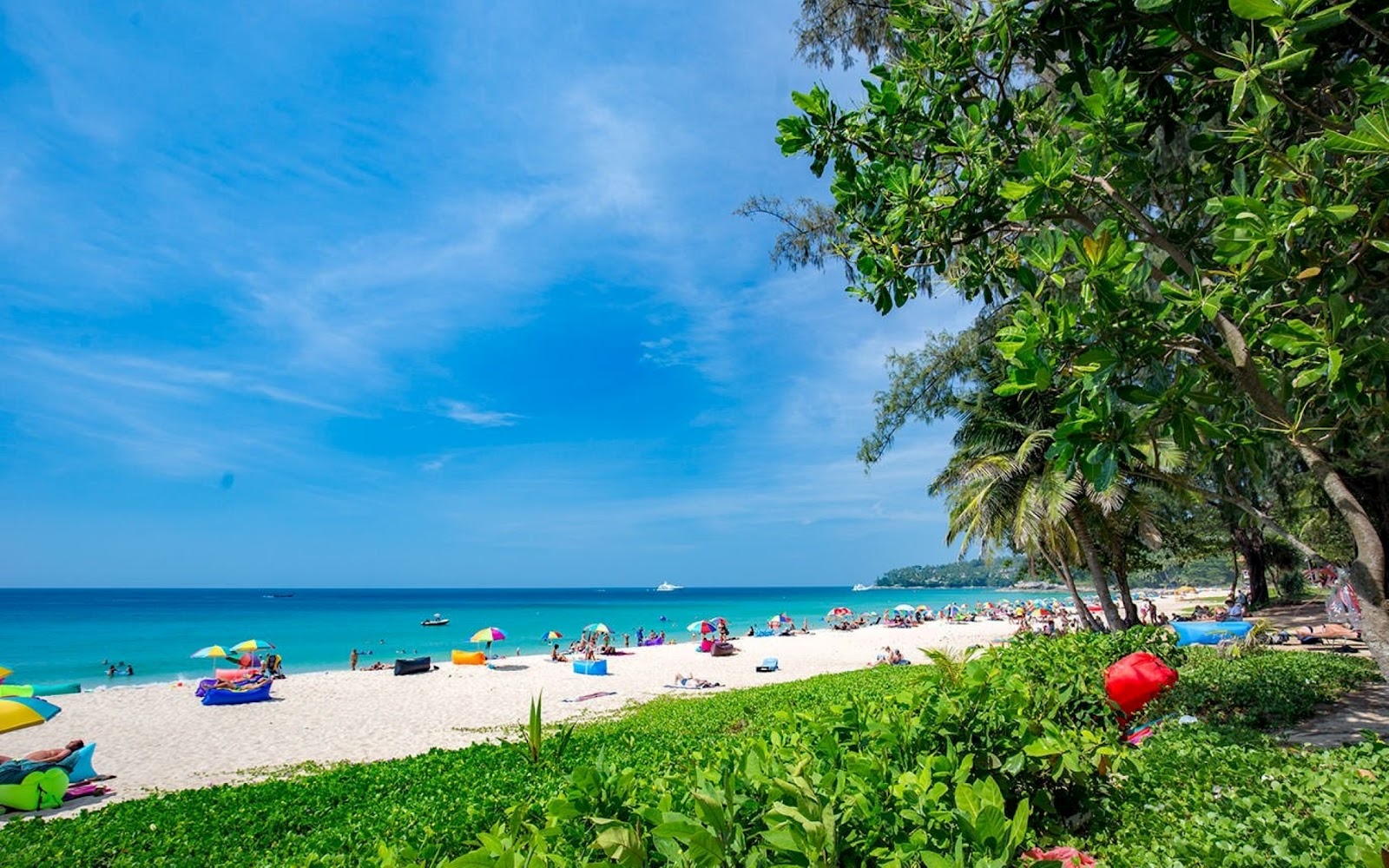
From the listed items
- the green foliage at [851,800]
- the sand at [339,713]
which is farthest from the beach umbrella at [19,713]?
the green foliage at [851,800]

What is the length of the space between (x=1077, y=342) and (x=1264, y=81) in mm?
1293

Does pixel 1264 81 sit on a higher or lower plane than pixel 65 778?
higher

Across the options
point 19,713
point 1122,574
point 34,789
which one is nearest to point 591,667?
point 19,713

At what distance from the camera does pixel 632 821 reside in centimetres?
229

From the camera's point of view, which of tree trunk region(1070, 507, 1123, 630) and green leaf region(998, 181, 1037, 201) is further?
tree trunk region(1070, 507, 1123, 630)

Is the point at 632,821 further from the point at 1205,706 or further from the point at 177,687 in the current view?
the point at 177,687

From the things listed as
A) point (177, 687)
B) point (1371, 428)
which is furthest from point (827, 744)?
point (177, 687)

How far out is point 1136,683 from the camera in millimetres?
6266

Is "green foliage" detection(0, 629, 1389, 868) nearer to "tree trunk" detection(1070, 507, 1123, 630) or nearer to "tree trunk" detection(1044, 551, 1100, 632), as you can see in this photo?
"tree trunk" detection(1070, 507, 1123, 630)

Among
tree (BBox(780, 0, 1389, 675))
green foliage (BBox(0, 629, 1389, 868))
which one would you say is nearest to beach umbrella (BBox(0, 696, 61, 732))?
green foliage (BBox(0, 629, 1389, 868))

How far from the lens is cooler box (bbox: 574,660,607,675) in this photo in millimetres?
26094

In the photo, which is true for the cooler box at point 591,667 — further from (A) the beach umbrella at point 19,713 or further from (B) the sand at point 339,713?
(A) the beach umbrella at point 19,713

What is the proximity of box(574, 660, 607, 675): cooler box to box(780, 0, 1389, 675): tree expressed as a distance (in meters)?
24.3

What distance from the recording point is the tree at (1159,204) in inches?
110
